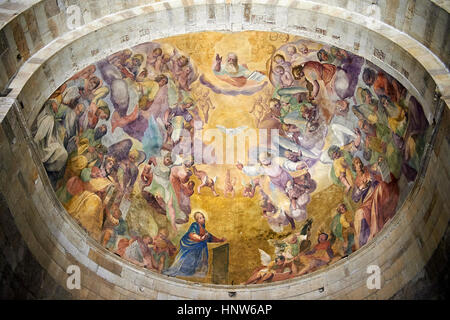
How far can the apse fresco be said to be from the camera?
1417cm

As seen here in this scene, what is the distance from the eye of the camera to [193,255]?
15.9 metres

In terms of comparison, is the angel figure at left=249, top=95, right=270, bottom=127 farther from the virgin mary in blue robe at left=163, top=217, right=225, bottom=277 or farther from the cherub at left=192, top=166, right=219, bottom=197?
the virgin mary in blue robe at left=163, top=217, right=225, bottom=277

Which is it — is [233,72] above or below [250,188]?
above

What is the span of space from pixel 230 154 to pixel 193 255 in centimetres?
287

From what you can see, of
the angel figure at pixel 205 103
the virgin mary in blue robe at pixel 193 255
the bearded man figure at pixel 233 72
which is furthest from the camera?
the angel figure at pixel 205 103

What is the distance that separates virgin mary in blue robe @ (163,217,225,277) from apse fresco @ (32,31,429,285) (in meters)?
0.03

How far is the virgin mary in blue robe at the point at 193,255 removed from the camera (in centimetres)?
1559

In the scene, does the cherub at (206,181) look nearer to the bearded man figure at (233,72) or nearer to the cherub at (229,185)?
the cherub at (229,185)

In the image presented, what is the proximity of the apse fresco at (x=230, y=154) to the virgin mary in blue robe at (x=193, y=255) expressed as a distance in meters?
0.03

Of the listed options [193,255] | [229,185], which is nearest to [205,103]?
[229,185]

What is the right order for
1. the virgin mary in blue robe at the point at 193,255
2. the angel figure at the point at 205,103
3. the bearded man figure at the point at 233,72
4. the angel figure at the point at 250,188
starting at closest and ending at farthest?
the bearded man figure at the point at 233,72 < the virgin mary in blue robe at the point at 193,255 < the angel figure at the point at 205,103 < the angel figure at the point at 250,188

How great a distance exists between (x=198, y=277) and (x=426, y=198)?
6290 mm

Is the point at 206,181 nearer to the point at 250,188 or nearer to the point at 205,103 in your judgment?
the point at 250,188

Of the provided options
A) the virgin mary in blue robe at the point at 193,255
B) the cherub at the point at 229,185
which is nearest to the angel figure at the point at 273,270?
the virgin mary in blue robe at the point at 193,255
